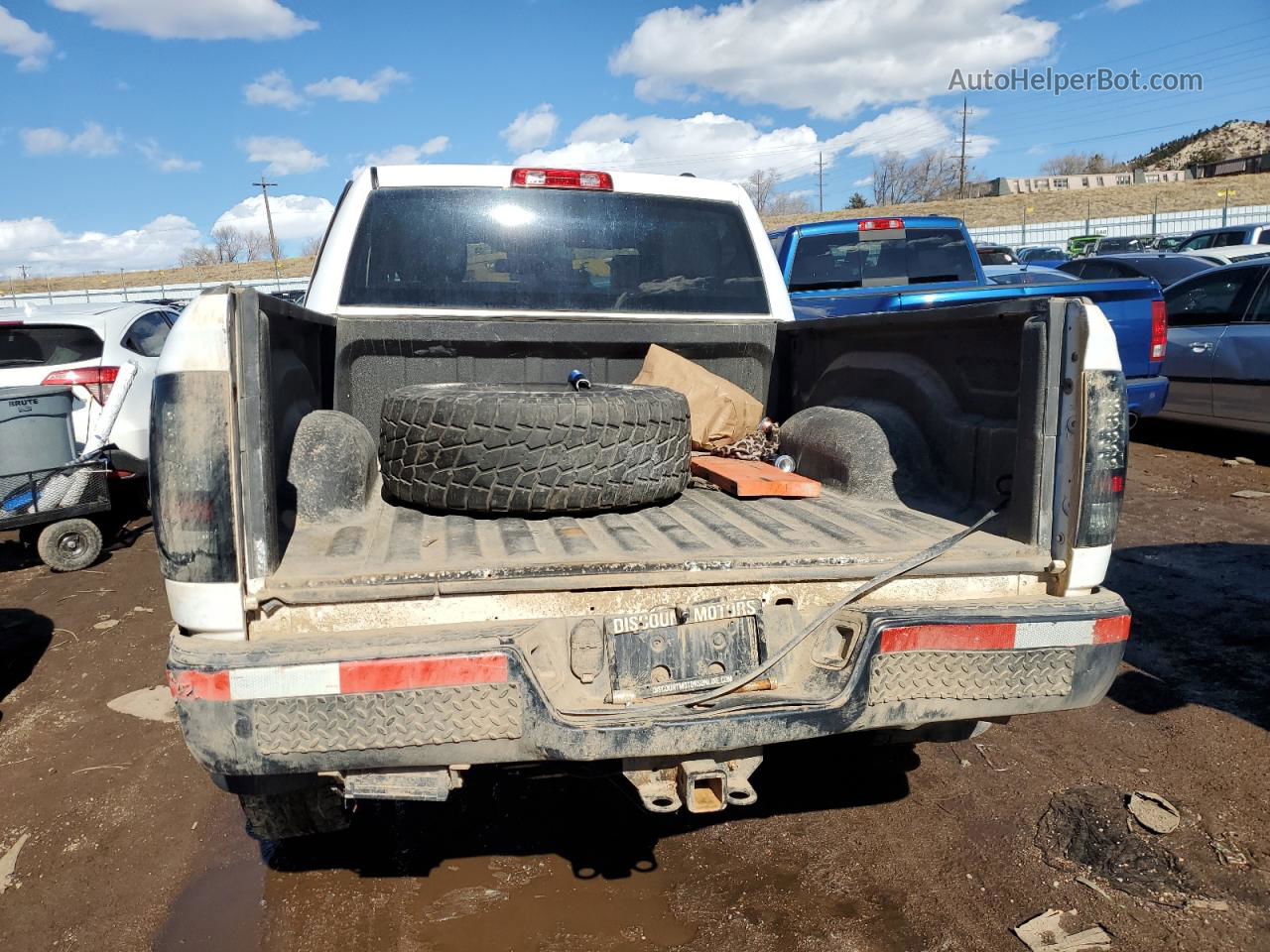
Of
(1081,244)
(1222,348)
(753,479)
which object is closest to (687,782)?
(753,479)

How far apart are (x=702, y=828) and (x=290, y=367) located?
1.98 meters

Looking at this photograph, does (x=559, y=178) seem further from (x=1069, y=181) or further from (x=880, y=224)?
(x=1069, y=181)

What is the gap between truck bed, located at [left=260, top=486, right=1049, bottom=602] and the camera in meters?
2.22

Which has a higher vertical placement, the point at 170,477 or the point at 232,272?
the point at 232,272

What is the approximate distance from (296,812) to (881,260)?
7503 mm

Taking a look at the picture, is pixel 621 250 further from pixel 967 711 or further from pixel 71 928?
pixel 71 928

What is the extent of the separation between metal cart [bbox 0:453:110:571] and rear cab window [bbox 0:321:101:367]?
1.05 meters

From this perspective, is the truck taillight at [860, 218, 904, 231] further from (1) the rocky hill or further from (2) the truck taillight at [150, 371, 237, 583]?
(1) the rocky hill

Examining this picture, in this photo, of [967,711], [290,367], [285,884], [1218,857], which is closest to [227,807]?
[285,884]

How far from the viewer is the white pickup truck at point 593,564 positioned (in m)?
2.07

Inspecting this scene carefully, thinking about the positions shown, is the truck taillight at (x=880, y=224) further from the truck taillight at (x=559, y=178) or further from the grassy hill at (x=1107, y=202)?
the grassy hill at (x=1107, y=202)

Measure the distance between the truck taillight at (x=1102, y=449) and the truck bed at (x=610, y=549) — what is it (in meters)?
0.17

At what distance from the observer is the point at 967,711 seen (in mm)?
2406

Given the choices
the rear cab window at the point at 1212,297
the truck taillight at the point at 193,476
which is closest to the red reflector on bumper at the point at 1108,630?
the truck taillight at the point at 193,476
